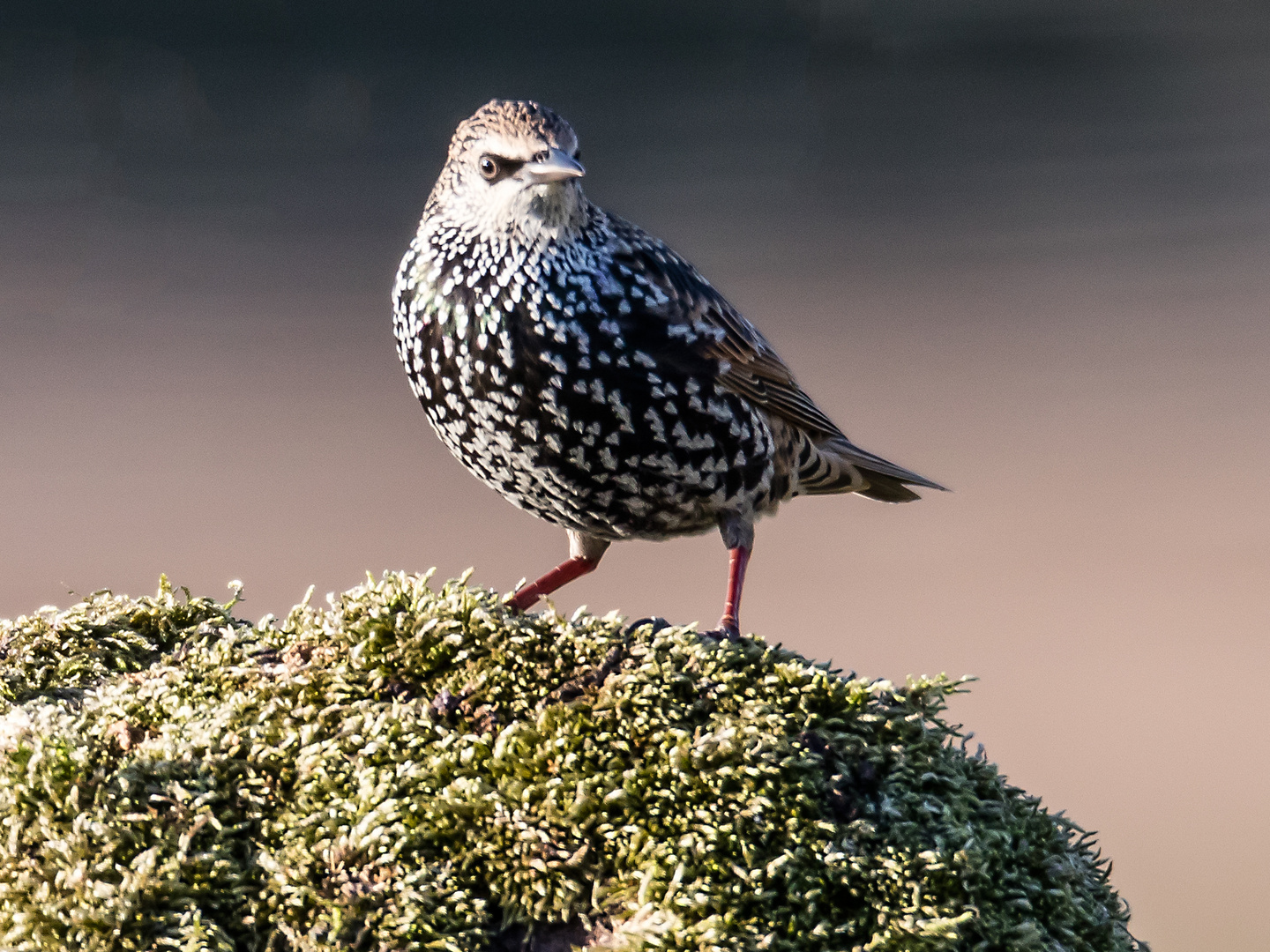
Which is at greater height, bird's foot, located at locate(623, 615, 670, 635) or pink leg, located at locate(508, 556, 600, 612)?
pink leg, located at locate(508, 556, 600, 612)

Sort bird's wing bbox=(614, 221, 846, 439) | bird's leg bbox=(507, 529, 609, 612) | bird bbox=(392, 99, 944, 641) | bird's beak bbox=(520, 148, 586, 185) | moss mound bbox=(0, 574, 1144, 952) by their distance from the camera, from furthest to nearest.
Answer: bird's leg bbox=(507, 529, 609, 612), bird's wing bbox=(614, 221, 846, 439), bird bbox=(392, 99, 944, 641), bird's beak bbox=(520, 148, 586, 185), moss mound bbox=(0, 574, 1144, 952)

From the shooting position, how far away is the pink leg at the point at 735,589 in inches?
147

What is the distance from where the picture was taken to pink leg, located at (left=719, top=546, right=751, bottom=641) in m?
3.75

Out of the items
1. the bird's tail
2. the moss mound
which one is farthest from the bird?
the moss mound

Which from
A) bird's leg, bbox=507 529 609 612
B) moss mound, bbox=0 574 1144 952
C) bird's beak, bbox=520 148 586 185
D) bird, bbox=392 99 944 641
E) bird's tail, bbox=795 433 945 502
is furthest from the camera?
bird's tail, bbox=795 433 945 502

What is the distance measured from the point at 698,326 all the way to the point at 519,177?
710 millimetres

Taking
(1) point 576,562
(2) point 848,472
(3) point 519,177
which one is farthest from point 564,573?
(3) point 519,177

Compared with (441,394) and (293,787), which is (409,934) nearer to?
(293,787)

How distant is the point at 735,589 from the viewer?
3.84 m

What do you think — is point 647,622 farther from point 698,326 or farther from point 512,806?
point 698,326

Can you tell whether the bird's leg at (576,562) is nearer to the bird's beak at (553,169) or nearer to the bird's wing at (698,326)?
the bird's wing at (698,326)

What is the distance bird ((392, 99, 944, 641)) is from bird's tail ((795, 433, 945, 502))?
54cm

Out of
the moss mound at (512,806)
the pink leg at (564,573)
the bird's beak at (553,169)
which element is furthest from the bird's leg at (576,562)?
the moss mound at (512,806)

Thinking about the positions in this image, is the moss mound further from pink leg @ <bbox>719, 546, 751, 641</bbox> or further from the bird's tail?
the bird's tail
